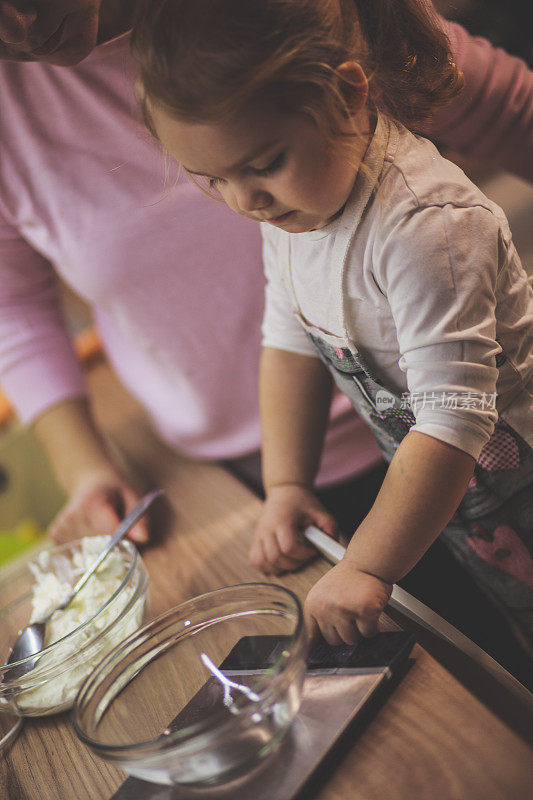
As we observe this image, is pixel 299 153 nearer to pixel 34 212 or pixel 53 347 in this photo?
pixel 34 212

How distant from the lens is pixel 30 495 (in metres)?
1.68

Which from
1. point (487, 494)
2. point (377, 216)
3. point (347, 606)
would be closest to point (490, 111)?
point (377, 216)

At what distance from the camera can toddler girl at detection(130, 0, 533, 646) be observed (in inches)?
17.7

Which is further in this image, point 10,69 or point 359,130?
point 10,69

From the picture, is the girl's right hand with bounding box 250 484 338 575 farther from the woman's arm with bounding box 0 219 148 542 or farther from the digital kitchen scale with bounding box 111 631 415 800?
the woman's arm with bounding box 0 219 148 542

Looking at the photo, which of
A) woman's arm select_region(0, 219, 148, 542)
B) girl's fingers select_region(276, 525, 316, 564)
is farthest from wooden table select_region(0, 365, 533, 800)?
woman's arm select_region(0, 219, 148, 542)

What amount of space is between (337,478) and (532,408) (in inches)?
14.8

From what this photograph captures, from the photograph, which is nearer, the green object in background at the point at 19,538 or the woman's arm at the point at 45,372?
the woman's arm at the point at 45,372

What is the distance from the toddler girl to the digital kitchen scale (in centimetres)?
2

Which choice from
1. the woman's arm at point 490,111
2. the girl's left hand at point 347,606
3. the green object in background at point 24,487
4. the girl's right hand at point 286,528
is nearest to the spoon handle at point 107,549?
the girl's right hand at point 286,528

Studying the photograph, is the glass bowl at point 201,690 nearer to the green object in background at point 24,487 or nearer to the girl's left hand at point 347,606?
the girl's left hand at point 347,606

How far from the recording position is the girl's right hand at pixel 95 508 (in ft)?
2.87

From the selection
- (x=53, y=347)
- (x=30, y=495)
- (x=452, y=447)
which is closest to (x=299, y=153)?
(x=452, y=447)

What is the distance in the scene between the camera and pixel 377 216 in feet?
1.66
